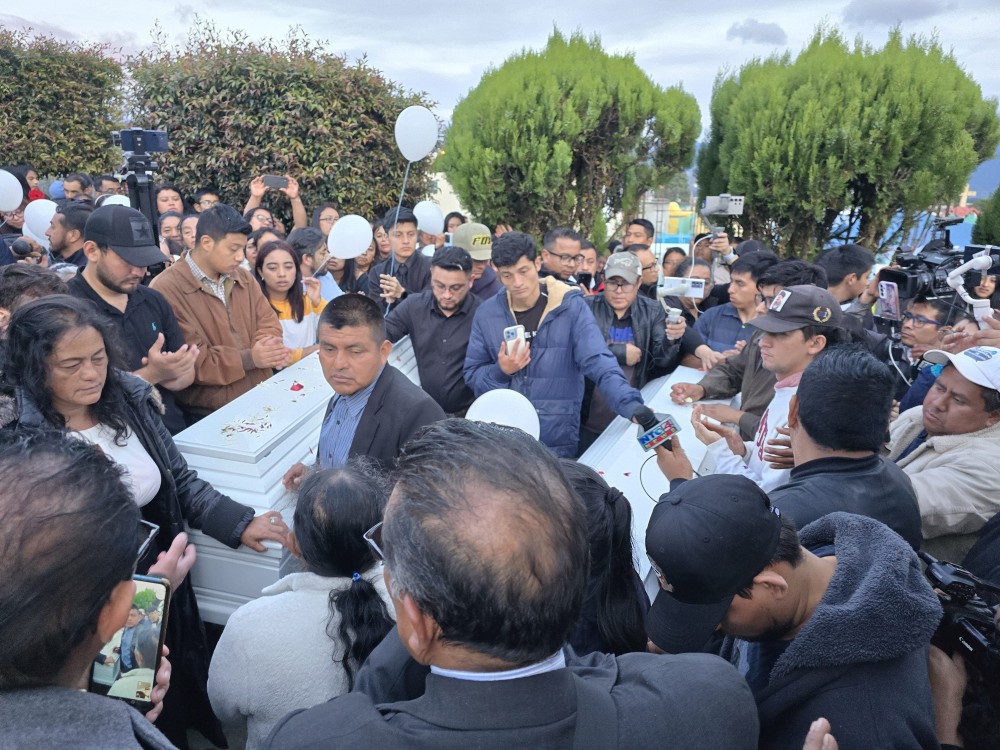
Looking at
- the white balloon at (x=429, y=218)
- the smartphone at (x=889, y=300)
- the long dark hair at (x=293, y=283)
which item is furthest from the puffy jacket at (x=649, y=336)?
the white balloon at (x=429, y=218)

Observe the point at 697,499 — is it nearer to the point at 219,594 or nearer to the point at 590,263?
the point at 219,594

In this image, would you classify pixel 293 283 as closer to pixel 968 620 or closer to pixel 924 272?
pixel 924 272

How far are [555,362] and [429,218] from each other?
426 centimetres

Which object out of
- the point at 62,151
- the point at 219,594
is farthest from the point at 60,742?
the point at 62,151

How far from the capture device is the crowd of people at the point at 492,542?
2.78 feet

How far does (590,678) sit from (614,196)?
7.61 meters

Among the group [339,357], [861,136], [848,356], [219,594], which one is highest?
[861,136]

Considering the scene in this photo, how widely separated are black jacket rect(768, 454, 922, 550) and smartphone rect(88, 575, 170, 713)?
1409 mm

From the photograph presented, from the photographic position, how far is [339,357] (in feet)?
7.34

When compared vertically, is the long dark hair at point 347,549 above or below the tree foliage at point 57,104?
below

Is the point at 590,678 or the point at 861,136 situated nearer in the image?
the point at 590,678

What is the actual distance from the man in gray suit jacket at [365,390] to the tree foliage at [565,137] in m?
5.40

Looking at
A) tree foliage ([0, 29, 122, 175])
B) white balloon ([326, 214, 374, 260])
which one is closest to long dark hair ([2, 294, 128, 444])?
white balloon ([326, 214, 374, 260])

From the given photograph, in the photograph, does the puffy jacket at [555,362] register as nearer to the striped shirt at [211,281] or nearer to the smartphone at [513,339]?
the smartphone at [513,339]
